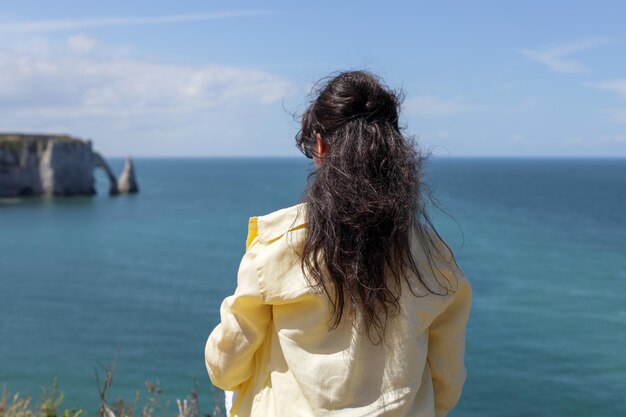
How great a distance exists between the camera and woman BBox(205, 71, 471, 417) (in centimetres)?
198

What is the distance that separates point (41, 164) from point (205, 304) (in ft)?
133

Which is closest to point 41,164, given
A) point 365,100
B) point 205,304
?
point 205,304

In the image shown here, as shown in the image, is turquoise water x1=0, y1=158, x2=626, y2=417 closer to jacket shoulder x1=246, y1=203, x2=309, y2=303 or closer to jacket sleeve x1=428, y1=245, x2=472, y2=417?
jacket shoulder x1=246, y1=203, x2=309, y2=303

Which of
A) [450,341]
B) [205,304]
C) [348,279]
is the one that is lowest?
[205,304]

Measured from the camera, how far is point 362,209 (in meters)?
1.95

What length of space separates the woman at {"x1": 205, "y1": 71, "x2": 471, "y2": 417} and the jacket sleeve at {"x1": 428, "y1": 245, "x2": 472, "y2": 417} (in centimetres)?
8

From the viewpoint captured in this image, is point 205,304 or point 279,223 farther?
point 205,304

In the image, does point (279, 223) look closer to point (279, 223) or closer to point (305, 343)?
point (279, 223)

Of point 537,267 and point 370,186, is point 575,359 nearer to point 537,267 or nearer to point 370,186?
point 537,267

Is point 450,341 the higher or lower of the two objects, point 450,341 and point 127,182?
the higher

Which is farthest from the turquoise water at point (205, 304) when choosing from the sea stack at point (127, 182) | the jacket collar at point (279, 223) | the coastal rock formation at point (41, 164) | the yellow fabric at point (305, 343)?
the sea stack at point (127, 182)

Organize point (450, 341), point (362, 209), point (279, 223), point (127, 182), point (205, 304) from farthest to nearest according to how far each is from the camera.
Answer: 1. point (127, 182)
2. point (205, 304)
3. point (450, 341)
4. point (279, 223)
5. point (362, 209)

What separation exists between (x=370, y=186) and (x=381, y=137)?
0.49 ft

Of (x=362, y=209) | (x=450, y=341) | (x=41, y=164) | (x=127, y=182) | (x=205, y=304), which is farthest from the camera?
(x=127, y=182)
